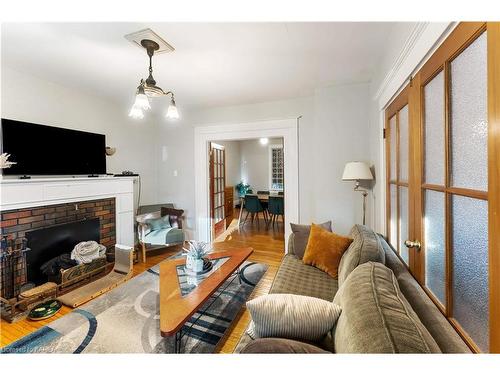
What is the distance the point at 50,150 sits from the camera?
96.7 inches

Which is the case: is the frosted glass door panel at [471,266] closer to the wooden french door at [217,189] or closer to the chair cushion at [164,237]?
the chair cushion at [164,237]

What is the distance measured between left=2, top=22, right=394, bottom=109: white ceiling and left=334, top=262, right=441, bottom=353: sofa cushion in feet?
5.75

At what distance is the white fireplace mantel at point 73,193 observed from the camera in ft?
6.65

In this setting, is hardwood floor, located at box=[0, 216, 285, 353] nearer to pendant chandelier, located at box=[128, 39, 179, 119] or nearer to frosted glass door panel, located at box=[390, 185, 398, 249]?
frosted glass door panel, located at box=[390, 185, 398, 249]

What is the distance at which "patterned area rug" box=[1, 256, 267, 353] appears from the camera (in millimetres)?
1515

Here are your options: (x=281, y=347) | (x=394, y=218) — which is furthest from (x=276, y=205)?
(x=281, y=347)

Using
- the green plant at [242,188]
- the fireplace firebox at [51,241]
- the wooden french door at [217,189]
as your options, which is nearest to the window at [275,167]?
the green plant at [242,188]

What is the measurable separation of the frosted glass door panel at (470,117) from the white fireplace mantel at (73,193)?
3.21 meters

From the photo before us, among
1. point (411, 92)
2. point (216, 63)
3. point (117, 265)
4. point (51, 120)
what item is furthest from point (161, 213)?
point (411, 92)

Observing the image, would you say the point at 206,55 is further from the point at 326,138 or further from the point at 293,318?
the point at 293,318

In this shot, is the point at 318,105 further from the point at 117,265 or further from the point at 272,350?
the point at 117,265

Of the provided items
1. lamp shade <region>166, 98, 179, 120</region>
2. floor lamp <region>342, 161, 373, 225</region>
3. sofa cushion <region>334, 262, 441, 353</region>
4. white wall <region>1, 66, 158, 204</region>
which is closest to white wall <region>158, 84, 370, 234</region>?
floor lamp <region>342, 161, 373, 225</region>

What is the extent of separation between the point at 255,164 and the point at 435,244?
6490 mm

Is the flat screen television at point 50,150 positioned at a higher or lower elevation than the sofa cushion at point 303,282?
higher
